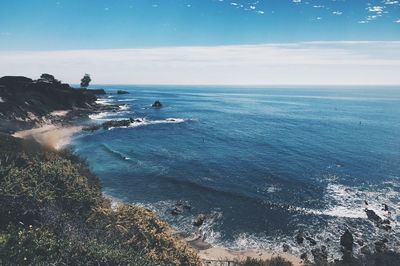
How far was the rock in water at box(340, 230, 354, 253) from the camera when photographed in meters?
38.9

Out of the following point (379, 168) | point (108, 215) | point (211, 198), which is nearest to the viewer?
point (108, 215)

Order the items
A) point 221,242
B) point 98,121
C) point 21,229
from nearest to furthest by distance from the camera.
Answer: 1. point 21,229
2. point 221,242
3. point 98,121

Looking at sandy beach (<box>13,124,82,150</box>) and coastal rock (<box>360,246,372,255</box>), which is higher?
sandy beach (<box>13,124,82,150</box>)

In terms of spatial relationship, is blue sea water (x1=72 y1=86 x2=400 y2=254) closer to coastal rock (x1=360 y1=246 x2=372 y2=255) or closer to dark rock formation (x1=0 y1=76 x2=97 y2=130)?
coastal rock (x1=360 y1=246 x2=372 y2=255)

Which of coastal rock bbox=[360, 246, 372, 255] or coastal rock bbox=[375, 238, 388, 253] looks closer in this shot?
coastal rock bbox=[360, 246, 372, 255]

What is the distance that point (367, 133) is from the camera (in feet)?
362

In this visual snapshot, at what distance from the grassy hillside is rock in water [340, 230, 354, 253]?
1966 centimetres

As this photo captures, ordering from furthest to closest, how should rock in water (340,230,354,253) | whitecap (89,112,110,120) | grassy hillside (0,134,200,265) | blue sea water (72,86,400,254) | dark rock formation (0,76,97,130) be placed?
1. whitecap (89,112,110,120)
2. dark rock formation (0,76,97,130)
3. blue sea water (72,86,400,254)
4. rock in water (340,230,354,253)
5. grassy hillside (0,134,200,265)

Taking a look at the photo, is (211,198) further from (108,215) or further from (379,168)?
(379,168)

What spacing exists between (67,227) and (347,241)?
30747mm

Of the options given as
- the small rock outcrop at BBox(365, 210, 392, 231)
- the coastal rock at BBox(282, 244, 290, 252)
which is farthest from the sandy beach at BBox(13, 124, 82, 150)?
the small rock outcrop at BBox(365, 210, 392, 231)

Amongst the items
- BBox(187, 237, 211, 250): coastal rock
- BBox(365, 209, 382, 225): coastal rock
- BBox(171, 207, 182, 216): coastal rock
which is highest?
BBox(171, 207, 182, 216): coastal rock

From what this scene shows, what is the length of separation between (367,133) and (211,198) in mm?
79722

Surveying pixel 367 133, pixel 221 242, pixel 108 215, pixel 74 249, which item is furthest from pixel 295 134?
pixel 74 249
